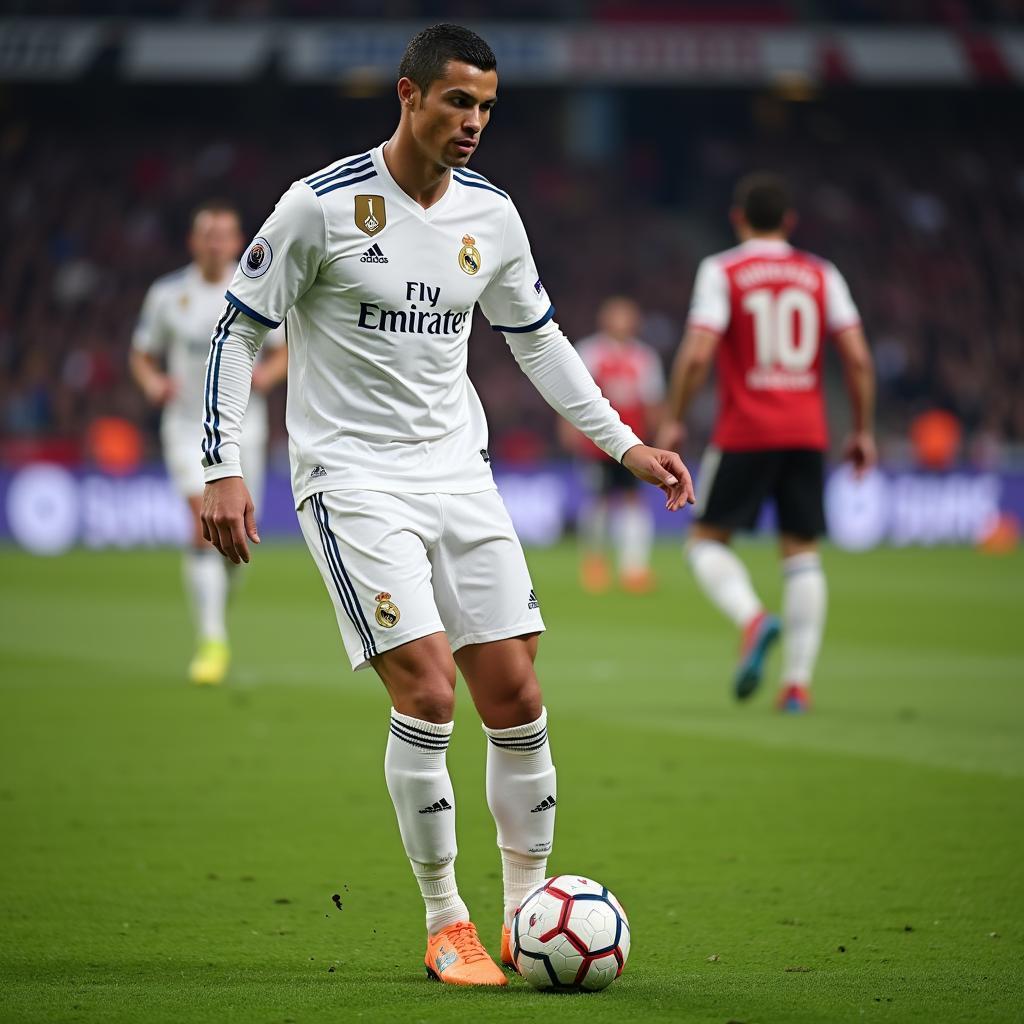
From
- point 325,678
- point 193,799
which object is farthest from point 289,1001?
point 325,678

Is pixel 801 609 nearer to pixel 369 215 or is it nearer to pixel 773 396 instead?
pixel 773 396

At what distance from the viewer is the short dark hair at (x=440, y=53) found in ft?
14.0

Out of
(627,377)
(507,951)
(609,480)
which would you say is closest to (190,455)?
(507,951)

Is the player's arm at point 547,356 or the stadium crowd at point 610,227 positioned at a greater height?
the stadium crowd at point 610,227

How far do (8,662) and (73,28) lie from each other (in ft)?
68.0

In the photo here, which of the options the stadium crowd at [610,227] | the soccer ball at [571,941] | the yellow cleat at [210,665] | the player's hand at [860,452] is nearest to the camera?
the soccer ball at [571,941]

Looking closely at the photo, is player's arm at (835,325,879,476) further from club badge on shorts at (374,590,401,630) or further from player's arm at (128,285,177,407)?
club badge on shorts at (374,590,401,630)

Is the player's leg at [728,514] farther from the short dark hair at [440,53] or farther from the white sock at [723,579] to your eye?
the short dark hair at [440,53]

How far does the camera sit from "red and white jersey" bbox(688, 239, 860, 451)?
8.89m

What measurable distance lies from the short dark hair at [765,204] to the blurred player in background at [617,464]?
8.16 meters

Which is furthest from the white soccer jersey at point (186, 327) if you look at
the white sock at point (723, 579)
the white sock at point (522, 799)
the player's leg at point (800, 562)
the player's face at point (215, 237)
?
the white sock at point (522, 799)

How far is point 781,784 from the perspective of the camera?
7.06m

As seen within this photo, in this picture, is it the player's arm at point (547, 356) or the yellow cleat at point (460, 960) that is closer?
the yellow cleat at point (460, 960)

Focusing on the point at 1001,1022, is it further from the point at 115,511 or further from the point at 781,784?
the point at 115,511
